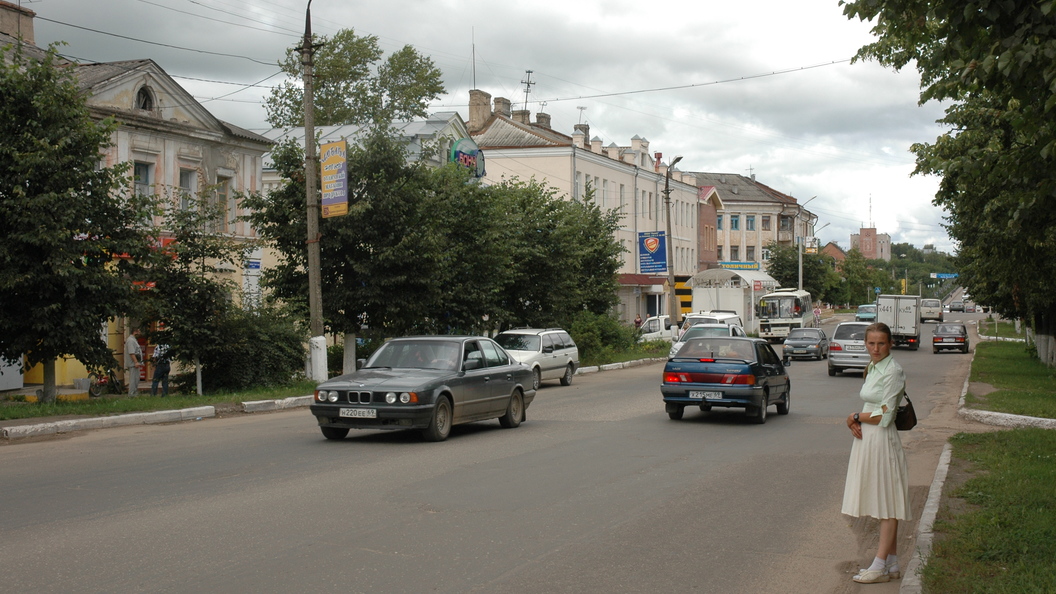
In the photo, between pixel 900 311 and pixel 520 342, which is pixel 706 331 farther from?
pixel 900 311

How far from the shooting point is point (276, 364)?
23.0m

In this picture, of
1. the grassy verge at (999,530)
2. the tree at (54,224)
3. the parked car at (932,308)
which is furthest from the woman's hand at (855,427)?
the parked car at (932,308)

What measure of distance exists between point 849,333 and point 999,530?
26422 mm

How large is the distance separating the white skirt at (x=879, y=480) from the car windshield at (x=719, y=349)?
10671 mm

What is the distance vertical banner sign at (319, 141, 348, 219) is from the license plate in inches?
354

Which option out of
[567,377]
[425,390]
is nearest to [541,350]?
[567,377]

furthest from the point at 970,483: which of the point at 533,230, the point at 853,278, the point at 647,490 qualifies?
the point at 853,278

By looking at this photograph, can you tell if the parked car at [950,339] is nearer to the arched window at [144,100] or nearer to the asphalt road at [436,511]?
the asphalt road at [436,511]

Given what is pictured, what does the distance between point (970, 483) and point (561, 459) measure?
15.4 ft

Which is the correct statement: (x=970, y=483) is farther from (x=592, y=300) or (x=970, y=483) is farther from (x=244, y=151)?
(x=592, y=300)

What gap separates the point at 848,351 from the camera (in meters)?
32.2

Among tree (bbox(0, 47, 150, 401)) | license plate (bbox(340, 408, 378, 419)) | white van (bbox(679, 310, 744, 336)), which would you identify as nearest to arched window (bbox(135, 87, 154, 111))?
tree (bbox(0, 47, 150, 401))

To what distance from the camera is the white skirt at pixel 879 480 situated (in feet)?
21.7

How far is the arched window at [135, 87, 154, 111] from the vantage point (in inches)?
1132
